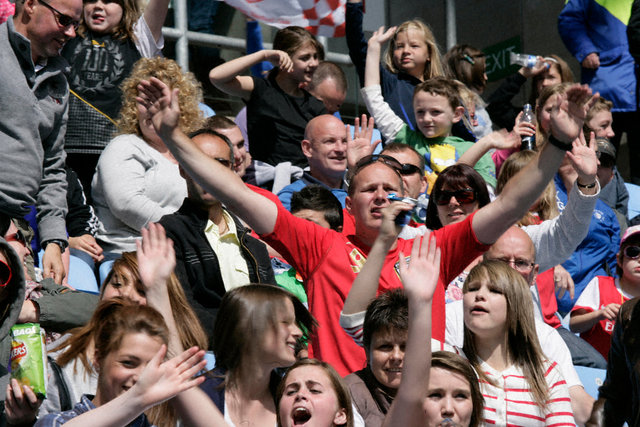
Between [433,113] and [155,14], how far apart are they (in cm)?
194

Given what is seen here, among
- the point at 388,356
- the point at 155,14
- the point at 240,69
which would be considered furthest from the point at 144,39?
the point at 388,356

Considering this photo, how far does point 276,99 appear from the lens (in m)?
7.07

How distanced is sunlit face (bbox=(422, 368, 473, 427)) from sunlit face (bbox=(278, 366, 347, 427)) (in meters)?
0.32

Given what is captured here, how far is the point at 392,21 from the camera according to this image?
1102 cm

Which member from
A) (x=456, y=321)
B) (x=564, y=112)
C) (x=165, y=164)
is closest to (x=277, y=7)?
(x=165, y=164)

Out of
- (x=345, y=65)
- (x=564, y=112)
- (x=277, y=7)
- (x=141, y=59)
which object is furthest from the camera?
(x=345, y=65)

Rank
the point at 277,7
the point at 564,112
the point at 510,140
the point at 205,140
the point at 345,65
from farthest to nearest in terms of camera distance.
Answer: the point at 345,65, the point at 277,7, the point at 510,140, the point at 205,140, the point at 564,112

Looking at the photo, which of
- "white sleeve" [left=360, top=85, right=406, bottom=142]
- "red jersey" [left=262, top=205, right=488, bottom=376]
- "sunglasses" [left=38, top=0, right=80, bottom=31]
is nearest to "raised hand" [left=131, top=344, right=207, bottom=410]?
"red jersey" [left=262, top=205, right=488, bottom=376]

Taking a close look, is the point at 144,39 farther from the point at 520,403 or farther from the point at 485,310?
the point at 520,403

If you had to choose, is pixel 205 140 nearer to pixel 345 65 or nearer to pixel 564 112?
pixel 564 112

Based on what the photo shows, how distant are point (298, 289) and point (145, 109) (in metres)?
1.73

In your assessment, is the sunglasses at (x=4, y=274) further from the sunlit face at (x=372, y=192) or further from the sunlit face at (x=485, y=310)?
the sunlit face at (x=485, y=310)

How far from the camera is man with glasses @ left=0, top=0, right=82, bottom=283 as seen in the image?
15.6 feet

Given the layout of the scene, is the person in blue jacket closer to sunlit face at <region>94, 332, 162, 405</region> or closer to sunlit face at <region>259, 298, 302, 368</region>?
sunlit face at <region>259, 298, 302, 368</region>
